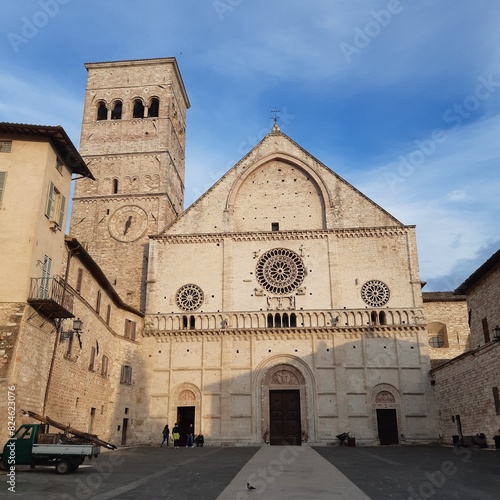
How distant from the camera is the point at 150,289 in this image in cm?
3303

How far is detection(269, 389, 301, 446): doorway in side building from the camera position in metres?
29.9

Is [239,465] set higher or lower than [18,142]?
lower

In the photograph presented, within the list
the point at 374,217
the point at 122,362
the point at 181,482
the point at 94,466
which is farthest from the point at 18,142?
the point at 374,217

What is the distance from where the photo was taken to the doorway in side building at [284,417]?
98.1 feet

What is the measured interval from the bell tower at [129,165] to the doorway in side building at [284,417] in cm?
1047

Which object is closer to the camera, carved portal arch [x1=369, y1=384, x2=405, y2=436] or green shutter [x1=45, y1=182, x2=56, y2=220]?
green shutter [x1=45, y1=182, x2=56, y2=220]

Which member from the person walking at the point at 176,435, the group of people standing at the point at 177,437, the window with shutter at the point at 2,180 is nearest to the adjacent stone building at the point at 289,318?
the group of people standing at the point at 177,437

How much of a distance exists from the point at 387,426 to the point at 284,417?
585 cm

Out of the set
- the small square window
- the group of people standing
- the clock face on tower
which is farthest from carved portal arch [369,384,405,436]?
the small square window

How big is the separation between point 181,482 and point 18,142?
12.7 metres

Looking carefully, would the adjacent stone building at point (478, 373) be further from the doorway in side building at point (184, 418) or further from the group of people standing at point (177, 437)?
the doorway in side building at point (184, 418)

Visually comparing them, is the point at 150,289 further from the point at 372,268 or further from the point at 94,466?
the point at 94,466

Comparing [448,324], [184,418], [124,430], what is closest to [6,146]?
[124,430]

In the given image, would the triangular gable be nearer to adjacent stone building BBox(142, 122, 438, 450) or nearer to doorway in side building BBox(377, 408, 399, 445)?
adjacent stone building BBox(142, 122, 438, 450)
